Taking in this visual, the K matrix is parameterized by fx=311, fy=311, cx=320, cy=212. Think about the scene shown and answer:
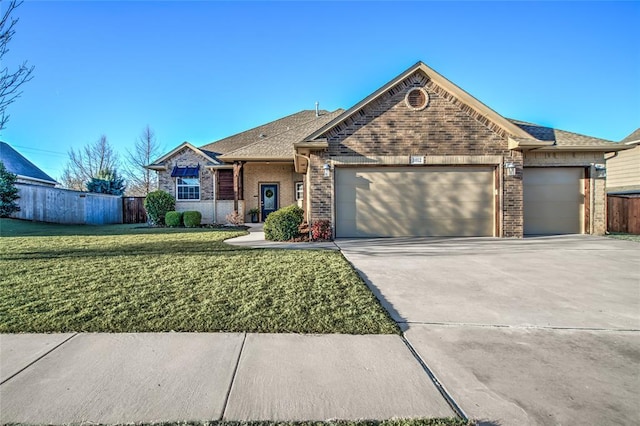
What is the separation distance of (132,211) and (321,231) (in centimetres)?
1648

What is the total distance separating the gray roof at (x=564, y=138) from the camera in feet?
35.8

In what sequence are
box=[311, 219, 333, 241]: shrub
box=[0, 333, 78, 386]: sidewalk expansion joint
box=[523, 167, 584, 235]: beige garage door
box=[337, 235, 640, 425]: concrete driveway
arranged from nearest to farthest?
box=[337, 235, 640, 425]: concrete driveway < box=[0, 333, 78, 386]: sidewalk expansion joint < box=[311, 219, 333, 241]: shrub < box=[523, 167, 584, 235]: beige garage door

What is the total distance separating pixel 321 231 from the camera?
999 centimetres

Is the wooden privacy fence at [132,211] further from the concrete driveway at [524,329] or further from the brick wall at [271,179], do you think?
the concrete driveway at [524,329]

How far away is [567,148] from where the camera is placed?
10.9 metres

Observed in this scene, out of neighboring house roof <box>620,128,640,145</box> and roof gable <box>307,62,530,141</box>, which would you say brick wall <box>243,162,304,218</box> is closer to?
roof gable <box>307,62,530,141</box>

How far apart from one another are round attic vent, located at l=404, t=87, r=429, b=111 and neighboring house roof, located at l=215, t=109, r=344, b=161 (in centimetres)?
401

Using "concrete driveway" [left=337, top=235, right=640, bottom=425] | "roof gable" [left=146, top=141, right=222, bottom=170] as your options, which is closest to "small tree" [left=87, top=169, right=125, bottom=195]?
"roof gable" [left=146, top=141, right=222, bottom=170]

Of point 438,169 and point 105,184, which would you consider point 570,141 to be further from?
point 105,184

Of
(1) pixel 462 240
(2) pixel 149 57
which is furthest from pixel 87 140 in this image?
(1) pixel 462 240

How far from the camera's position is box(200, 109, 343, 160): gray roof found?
14.6 meters

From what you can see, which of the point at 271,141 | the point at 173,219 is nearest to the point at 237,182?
the point at 271,141

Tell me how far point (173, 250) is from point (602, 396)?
813 cm

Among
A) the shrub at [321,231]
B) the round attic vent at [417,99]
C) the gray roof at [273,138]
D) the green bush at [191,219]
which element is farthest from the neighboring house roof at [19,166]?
the round attic vent at [417,99]
